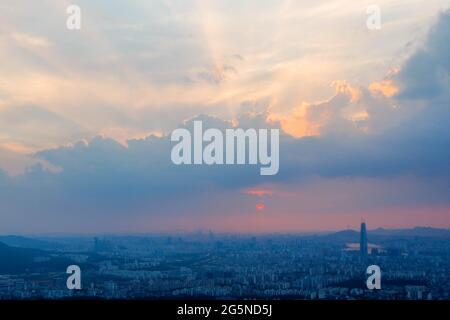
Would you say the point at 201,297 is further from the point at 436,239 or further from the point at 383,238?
the point at 436,239

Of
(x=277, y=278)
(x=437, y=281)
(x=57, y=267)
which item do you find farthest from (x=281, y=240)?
(x=57, y=267)

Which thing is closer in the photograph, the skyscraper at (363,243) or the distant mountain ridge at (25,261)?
the distant mountain ridge at (25,261)

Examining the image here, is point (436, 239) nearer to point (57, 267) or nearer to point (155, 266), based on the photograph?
point (155, 266)

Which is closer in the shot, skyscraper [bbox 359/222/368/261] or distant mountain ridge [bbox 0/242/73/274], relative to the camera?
distant mountain ridge [bbox 0/242/73/274]
